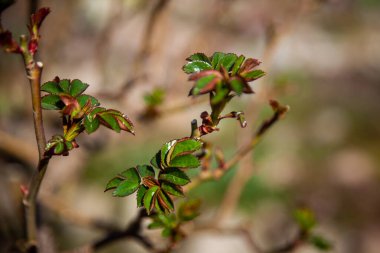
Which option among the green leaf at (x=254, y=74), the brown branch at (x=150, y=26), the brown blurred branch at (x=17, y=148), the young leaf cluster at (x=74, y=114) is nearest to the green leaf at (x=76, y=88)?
the young leaf cluster at (x=74, y=114)

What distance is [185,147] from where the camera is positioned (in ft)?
2.40

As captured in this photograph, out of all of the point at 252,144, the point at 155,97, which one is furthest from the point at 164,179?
the point at 155,97

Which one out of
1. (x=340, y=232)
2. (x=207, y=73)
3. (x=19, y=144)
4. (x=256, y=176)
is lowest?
(x=340, y=232)

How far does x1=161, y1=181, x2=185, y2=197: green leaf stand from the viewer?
74 centimetres

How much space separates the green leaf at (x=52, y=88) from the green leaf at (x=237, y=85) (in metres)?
0.27

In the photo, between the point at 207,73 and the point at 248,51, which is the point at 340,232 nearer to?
the point at 248,51

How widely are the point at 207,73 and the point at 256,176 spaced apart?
3457 mm

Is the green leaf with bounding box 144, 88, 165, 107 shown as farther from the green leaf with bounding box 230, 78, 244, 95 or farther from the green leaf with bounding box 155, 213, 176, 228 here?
the green leaf with bounding box 230, 78, 244, 95

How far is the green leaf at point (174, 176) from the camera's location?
0.73 meters

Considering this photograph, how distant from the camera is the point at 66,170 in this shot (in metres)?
2.08

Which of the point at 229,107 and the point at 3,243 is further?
the point at 229,107

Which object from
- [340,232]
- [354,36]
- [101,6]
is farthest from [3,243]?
[354,36]

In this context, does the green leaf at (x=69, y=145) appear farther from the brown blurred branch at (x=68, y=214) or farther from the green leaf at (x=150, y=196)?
the brown blurred branch at (x=68, y=214)

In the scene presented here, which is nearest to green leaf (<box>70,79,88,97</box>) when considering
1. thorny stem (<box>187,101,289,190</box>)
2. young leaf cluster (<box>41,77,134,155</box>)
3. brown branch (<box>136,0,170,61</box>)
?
young leaf cluster (<box>41,77,134,155</box>)
